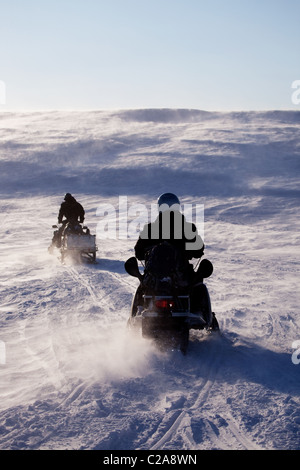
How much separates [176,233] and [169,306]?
1.10m

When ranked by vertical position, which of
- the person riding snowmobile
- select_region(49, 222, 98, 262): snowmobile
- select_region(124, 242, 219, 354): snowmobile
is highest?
the person riding snowmobile

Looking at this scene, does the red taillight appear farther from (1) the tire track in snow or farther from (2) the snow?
(1) the tire track in snow

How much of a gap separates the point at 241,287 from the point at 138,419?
738 centimetres

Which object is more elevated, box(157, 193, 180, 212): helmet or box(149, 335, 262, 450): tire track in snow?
box(157, 193, 180, 212): helmet

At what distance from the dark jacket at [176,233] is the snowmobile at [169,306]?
1.11 feet

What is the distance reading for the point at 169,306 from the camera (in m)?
6.03

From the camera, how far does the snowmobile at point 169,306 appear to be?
599cm

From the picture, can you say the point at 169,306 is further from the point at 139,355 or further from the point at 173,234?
the point at 173,234

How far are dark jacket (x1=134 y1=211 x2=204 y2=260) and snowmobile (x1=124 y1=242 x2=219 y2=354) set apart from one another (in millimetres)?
339

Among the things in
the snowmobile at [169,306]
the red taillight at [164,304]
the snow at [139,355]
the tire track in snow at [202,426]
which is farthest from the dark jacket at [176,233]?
the tire track in snow at [202,426]

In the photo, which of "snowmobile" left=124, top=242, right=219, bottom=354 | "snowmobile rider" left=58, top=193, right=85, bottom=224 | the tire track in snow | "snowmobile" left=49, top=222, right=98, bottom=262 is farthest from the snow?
"snowmobile rider" left=58, top=193, right=85, bottom=224

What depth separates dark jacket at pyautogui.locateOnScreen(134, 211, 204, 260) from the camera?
266 inches

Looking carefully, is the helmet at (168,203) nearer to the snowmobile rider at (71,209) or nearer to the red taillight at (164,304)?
the red taillight at (164,304)
